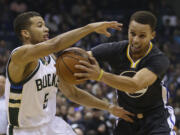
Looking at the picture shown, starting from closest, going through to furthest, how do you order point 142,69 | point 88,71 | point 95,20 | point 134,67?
1. point 88,71
2. point 142,69
3. point 134,67
4. point 95,20

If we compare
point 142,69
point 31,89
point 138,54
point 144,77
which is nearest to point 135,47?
point 138,54

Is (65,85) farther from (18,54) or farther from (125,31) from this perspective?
(125,31)

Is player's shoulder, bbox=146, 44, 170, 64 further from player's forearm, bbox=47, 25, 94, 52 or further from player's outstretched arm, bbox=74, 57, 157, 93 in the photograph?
player's forearm, bbox=47, 25, 94, 52

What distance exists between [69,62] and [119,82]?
20.8 inches

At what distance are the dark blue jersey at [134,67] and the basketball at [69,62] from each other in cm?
74

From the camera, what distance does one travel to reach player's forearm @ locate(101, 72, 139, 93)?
3.43 meters

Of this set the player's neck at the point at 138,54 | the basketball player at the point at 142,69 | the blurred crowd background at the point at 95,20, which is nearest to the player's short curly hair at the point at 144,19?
the basketball player at the point at 142,69

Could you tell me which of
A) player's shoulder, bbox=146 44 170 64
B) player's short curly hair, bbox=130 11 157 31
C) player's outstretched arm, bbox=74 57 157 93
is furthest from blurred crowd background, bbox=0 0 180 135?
player's outstretched arm, bbox=74 57 157 93

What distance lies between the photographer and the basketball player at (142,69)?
163 inches

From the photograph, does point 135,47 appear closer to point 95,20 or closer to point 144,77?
point 144,77

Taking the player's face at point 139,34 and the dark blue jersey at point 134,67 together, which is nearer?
the player's face at point 139,34

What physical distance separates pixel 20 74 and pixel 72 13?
1181 cm

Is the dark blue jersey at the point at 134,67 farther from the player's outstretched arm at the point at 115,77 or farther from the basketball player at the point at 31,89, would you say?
the player's outstretched arm at the point at 115,77

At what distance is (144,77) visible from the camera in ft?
12.4
